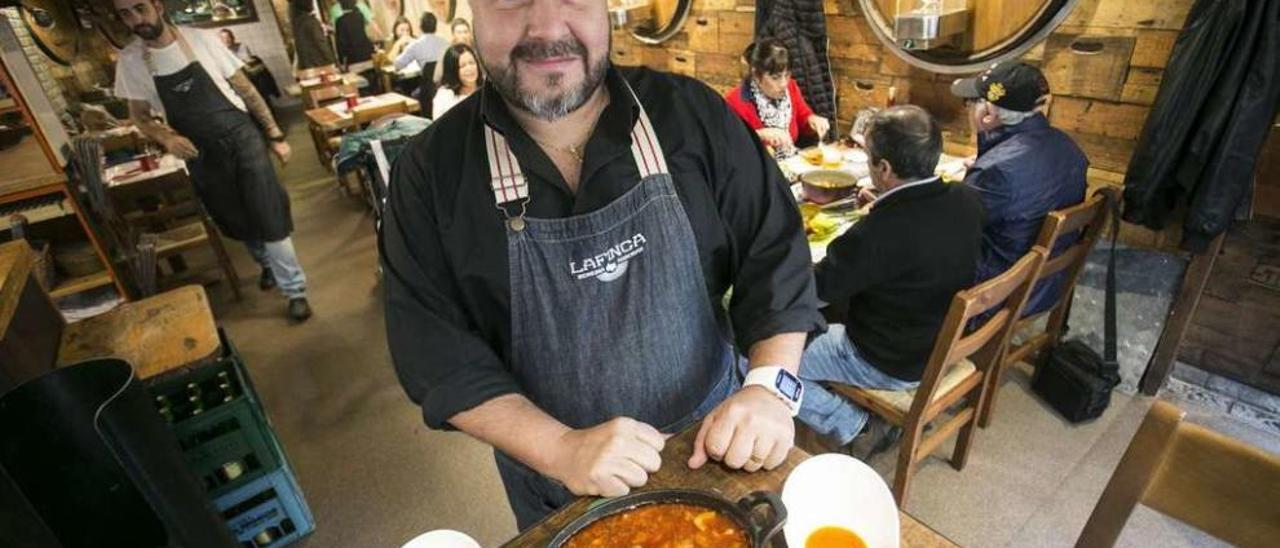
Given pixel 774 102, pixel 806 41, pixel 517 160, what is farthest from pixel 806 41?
pixel 517 160

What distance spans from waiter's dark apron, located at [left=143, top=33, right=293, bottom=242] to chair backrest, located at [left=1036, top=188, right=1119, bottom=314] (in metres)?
4.25

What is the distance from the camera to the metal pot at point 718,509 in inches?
30.6

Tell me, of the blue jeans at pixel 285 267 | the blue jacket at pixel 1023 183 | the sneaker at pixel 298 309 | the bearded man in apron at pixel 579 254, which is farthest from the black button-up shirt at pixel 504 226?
the sneaker at pixel 298 309

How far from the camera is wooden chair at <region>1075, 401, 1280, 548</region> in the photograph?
94cm

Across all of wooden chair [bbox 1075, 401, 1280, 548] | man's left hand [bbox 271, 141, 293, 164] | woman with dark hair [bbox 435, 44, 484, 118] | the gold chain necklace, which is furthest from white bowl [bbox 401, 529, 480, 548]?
woman with dark hair [bbox 435, 44, 484, 118]

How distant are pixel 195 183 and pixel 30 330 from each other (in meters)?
2.40

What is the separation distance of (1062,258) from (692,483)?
1.96 metres

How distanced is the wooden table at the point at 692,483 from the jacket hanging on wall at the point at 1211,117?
235 centimetres

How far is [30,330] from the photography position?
1.93m

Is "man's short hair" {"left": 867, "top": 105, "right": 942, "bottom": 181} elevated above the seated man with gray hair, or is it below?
above

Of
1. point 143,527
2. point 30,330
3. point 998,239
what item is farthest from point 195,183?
point 998,239

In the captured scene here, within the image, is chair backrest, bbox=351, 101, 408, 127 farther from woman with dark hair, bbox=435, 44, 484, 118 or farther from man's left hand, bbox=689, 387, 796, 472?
man's left hand, bbox=689, 387, 796, 472

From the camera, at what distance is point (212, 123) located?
364 cm

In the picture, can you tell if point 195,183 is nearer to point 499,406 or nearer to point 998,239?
point 499,406
